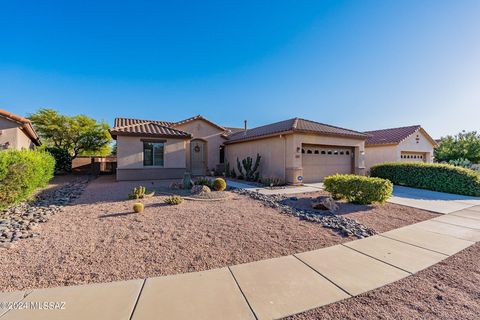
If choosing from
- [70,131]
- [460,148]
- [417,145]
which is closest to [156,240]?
[70,131]

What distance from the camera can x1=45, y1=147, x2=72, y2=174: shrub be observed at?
56.5 feet

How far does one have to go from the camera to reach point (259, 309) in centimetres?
238

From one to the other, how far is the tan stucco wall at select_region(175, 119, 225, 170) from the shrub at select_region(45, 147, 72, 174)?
10.5 meters

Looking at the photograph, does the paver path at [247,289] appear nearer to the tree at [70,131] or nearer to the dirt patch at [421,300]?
the dirt patch at [421,300]

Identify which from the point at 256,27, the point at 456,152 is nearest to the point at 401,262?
the point at 256,27

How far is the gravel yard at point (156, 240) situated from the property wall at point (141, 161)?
6346 millimetres

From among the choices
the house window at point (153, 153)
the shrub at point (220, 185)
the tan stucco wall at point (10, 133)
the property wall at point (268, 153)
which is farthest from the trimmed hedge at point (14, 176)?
the property wall at point (268, 153)

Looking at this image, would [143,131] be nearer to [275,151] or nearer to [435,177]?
[275,151]

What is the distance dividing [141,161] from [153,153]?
94 centimetres

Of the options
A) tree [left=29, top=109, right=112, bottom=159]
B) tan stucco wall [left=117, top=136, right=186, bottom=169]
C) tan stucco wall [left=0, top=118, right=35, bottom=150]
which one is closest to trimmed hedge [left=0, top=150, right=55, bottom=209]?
tan stucco wall [left=117, top=136, right=186, bottom=169]

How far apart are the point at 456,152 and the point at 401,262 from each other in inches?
1101

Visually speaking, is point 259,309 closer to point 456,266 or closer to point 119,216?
point 456,266

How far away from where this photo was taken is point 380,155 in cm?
1864

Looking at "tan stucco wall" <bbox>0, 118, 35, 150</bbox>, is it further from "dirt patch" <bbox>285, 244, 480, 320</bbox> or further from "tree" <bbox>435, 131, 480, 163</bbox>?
"tree" <bbox>435, 131, 480, 163</bbox>
